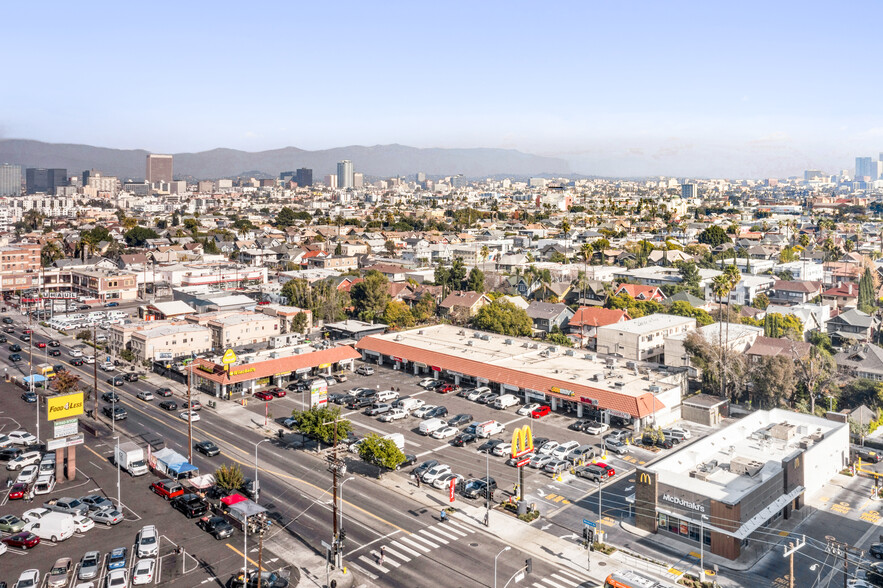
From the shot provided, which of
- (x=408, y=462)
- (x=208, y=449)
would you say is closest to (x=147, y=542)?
(x=208, y=449)

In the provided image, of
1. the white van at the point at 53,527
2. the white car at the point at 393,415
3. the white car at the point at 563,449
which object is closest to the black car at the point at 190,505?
the white van at the point at 53,527

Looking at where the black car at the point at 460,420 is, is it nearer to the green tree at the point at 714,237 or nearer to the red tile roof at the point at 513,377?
the red tile roof at the point at 513,377

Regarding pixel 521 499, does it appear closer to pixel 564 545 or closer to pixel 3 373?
pixel 564 545

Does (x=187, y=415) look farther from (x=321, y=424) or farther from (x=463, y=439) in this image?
(x=463, y=439)

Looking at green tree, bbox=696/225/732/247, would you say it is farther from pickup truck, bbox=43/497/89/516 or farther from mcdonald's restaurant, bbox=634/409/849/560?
pickup truck, bbox=43/497/89/516

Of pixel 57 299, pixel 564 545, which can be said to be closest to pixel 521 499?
pixel 564 545

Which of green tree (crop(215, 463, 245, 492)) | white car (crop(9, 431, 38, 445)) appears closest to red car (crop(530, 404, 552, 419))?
green tree (crop(215, 463, 245, 492))
